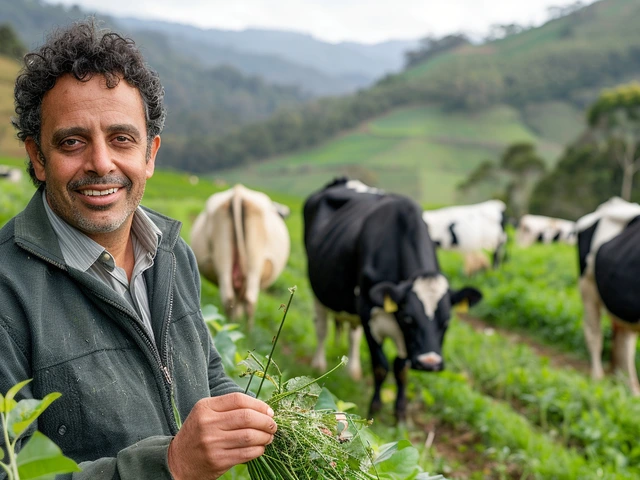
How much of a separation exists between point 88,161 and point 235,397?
0.81 meters

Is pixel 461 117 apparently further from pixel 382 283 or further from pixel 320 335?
pixel 382 283

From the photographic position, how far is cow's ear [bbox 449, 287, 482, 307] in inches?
218

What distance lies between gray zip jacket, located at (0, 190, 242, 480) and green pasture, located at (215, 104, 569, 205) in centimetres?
5106

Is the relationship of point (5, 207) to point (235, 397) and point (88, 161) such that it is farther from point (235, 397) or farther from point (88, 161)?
point (235, 397)

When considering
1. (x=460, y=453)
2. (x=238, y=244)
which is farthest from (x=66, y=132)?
(x=238, y=244)

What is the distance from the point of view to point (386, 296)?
5.23 metres

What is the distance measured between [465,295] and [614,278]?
233cm

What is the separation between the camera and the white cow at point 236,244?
7.03 metres

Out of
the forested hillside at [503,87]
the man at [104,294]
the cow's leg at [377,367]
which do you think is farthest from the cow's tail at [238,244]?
the forested hillside at [503,87]

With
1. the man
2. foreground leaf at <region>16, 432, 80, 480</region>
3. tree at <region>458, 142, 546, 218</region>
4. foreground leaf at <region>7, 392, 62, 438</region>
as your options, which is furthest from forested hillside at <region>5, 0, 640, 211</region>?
foreground leaf at <region>16, 432, 80, 480</region>

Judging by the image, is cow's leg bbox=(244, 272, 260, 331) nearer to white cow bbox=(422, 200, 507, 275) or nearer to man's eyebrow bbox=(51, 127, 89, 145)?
man's eyebrow bbox=(51, 127, 89, 145)

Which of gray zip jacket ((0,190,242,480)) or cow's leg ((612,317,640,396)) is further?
cow's leg ((612,317,640,396))

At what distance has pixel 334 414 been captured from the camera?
180cm

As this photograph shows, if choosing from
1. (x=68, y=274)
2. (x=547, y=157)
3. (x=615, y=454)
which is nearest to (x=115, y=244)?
(x=68, y=274)
